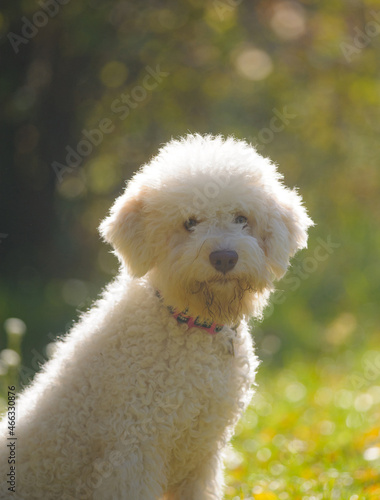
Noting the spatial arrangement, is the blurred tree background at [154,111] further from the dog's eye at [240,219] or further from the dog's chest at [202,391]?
the dog's eye at [240,219]

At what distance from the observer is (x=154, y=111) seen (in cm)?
838

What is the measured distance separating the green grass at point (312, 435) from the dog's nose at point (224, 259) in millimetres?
1547

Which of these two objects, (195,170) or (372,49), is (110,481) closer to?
(195,170)

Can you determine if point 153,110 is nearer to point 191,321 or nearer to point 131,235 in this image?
point 131,235

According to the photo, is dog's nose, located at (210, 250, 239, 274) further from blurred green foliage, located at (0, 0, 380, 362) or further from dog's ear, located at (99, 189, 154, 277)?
blurred green foliage, located at (0, 0, 380, 362)

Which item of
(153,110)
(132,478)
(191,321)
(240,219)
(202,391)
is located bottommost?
(132,478)

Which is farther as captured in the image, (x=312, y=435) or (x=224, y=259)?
(x=312, y=435)

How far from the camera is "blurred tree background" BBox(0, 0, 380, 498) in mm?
7664

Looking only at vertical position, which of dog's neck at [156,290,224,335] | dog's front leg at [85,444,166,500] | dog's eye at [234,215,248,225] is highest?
dog's eye at [234,215,248,225]

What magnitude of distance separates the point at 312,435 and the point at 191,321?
89.5 inches

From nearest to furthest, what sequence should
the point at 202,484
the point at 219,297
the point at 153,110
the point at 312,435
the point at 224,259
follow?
the point at 224,259 < the point at 219,297 < the point at 202,484 < the point at 312,435 < the point at 153,110

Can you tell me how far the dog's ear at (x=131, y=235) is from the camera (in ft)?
10.3

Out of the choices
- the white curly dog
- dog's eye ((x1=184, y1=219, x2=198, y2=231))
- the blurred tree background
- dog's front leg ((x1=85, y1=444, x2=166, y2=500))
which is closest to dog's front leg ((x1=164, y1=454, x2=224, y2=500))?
the white curly dog

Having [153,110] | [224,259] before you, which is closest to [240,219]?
[224,259]
